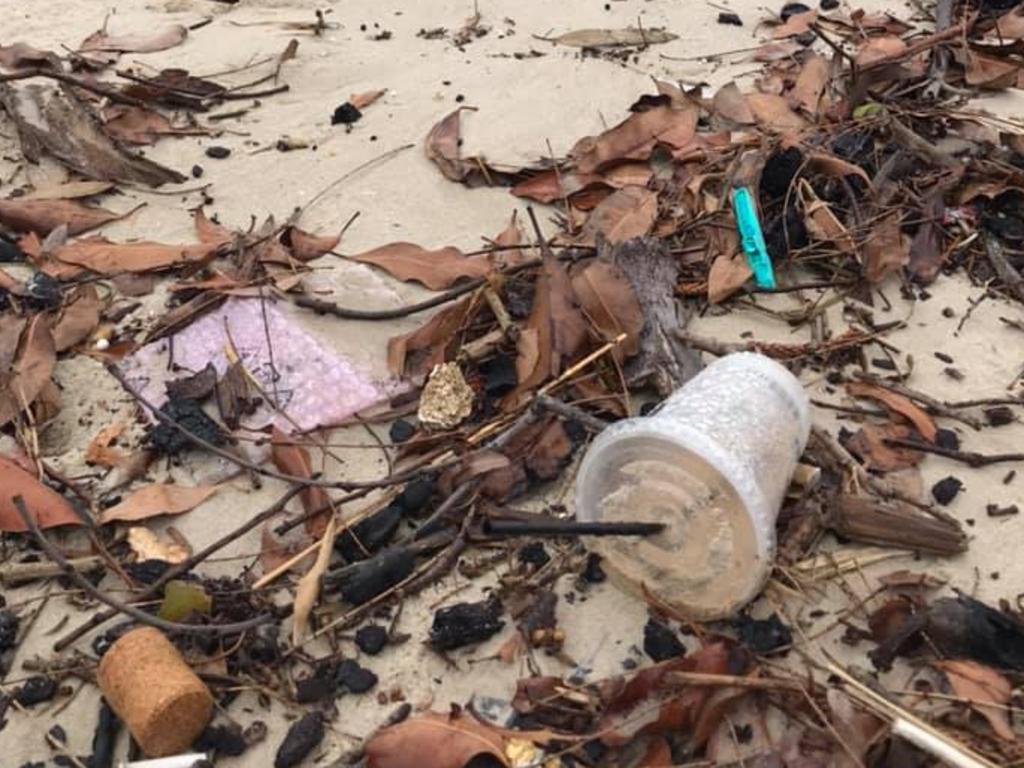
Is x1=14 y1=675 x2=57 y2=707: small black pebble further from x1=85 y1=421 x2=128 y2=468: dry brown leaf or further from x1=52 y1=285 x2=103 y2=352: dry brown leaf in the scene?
x1=52 y1=285 x2=103 y2=352: dry brown leaf

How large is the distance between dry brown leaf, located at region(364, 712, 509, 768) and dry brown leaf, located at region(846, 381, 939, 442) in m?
0.98

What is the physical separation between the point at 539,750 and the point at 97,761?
65cm

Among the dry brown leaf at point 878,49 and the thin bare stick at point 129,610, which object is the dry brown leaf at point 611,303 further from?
the dry brown leaf at point 878,49

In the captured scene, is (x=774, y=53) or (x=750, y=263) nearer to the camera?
(x=750, y=263)

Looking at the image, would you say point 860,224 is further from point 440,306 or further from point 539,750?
point 539,750

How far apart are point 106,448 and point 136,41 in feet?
6.32

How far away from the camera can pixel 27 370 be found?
2314 millimetres

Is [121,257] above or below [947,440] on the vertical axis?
above

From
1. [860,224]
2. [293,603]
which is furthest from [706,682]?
[860,224]

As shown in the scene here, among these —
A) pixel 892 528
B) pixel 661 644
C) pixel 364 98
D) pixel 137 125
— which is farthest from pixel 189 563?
pixel 364 98

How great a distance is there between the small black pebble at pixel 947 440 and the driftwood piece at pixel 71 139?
6.46ft

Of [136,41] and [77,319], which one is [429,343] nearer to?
[77,319]

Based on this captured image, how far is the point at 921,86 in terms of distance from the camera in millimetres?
3082

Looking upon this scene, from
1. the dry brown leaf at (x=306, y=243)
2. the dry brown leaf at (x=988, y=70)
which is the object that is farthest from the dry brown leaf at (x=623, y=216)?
the dry brown leaf at (x=988, y=70)
